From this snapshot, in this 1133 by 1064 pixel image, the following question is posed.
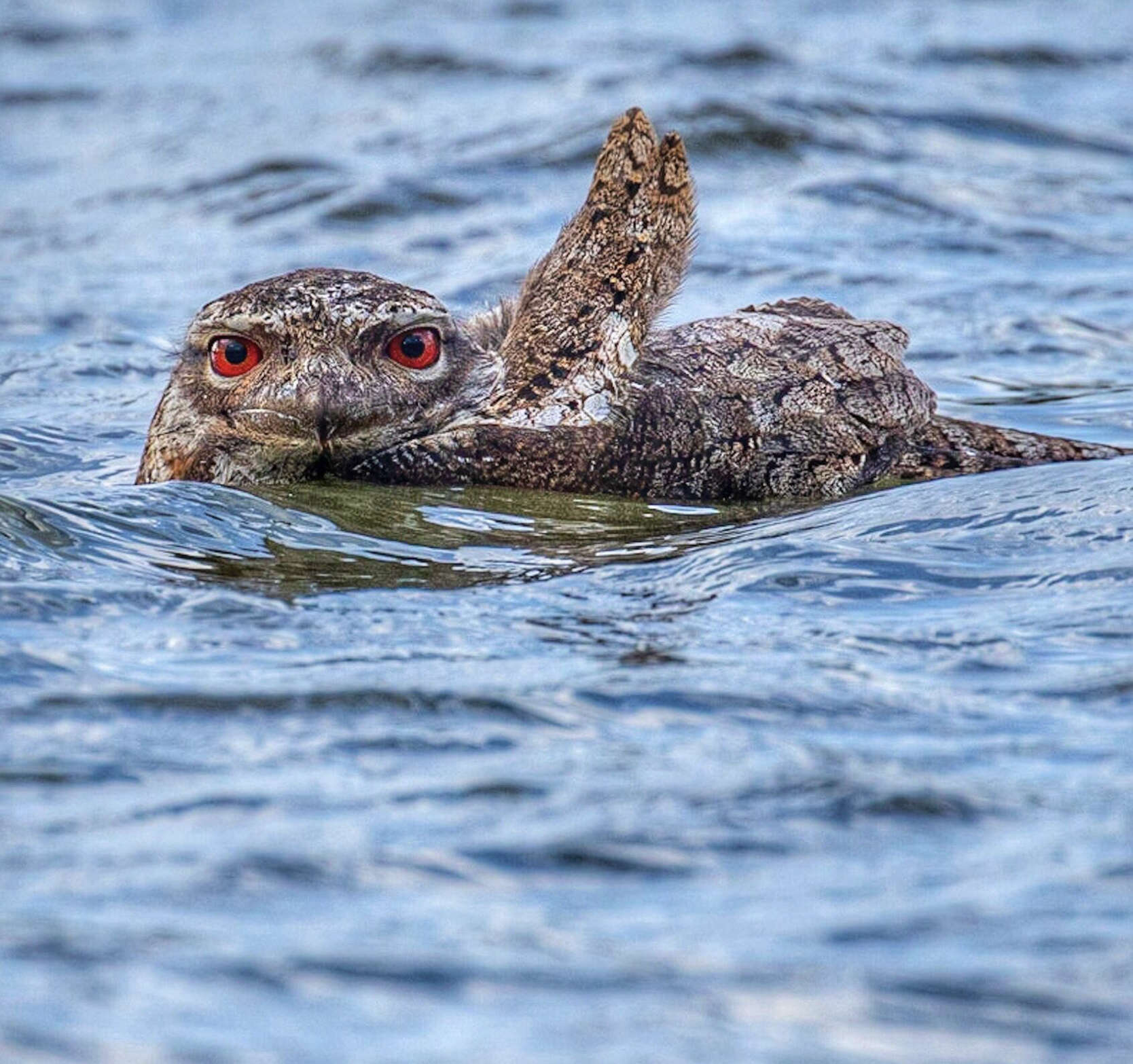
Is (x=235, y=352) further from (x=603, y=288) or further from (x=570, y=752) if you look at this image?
(x=570, y=752)

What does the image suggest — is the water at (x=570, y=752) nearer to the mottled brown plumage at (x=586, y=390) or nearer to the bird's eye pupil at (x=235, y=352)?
the mottled brown plumage at (x=586, y=390)

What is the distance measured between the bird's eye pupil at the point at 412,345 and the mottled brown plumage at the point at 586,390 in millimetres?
68

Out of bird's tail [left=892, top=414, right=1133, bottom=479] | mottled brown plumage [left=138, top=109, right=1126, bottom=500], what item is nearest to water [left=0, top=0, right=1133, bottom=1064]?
mottled brown plumage [left=138, top=109, right=1126, bottom=500]

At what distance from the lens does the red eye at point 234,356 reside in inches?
297

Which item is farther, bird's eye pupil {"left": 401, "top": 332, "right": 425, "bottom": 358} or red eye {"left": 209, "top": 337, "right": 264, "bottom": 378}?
bird's eye pupil {"left": 401, "top": 332, "right": 425, "bottom": 358}

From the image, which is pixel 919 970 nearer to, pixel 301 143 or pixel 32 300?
pixel 32 300

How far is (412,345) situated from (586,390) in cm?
68

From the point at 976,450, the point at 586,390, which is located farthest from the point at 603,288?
the point at 976,450

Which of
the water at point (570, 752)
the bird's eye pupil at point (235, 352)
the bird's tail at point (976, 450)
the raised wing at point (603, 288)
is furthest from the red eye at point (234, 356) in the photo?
the bird's tail at point (976, 450)

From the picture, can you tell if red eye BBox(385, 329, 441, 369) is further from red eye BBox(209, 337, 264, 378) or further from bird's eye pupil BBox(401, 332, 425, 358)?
red eye BBox(209, 337, 264, 378)

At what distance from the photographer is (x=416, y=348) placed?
7.67m

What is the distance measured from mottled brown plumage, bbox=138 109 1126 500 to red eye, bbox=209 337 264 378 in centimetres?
4

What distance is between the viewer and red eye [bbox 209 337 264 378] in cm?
754

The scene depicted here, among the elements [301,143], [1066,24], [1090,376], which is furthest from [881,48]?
[1090,376]
